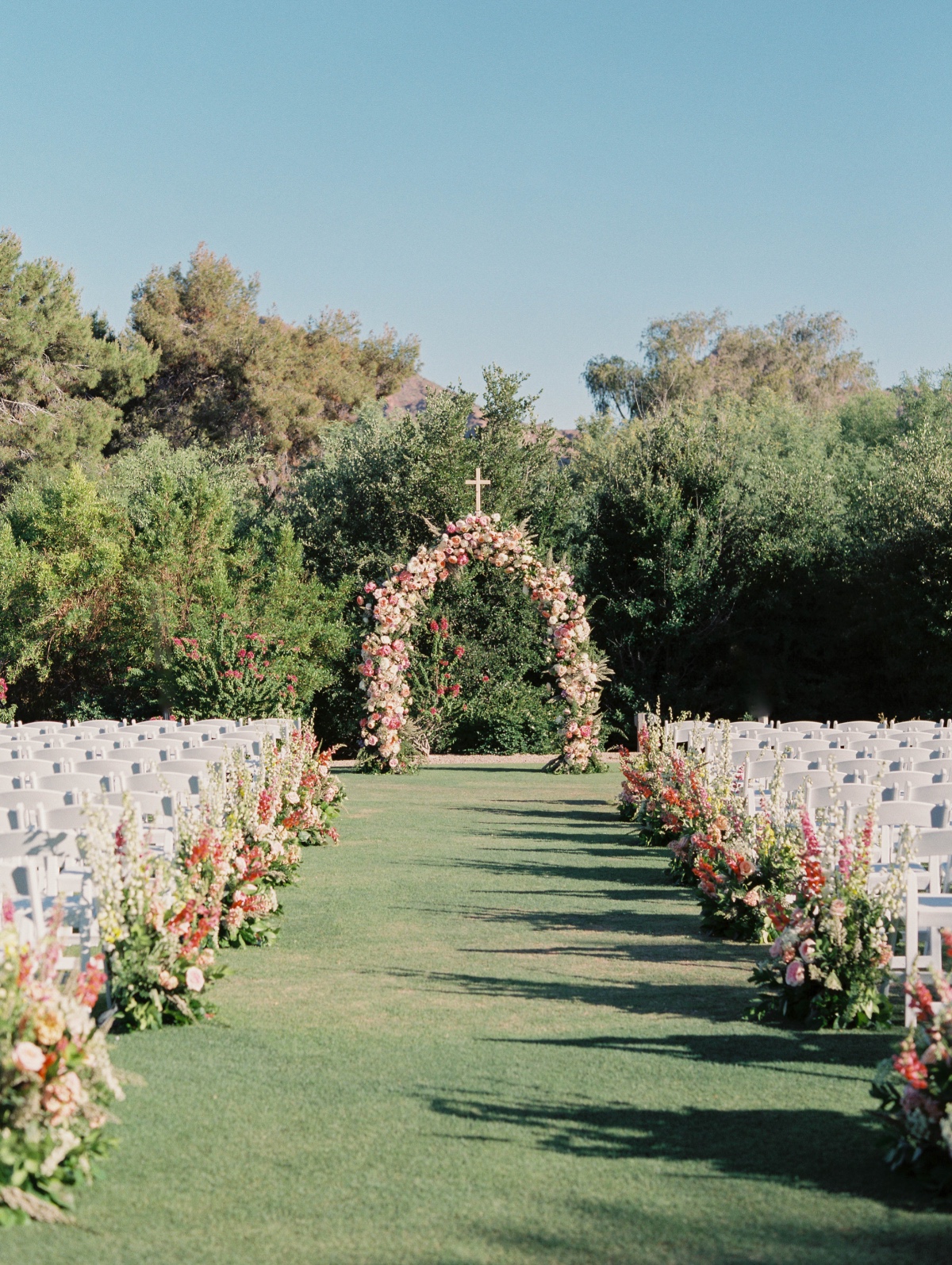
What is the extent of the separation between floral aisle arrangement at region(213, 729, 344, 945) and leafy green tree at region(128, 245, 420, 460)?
22.9m

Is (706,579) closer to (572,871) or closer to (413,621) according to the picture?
(413,621)

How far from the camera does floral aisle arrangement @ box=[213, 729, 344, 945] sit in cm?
683

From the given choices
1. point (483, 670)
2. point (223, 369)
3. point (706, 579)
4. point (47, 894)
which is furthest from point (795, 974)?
point (223, 369)

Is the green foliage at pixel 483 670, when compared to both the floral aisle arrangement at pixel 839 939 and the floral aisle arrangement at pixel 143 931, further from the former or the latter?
the floral aisle arrangement at pixel 839 939

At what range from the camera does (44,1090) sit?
3.43 meters

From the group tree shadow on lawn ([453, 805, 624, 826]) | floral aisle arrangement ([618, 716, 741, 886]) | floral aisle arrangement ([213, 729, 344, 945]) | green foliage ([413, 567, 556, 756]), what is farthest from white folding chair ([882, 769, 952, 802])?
green foliage ([413, 567, 556, 756])

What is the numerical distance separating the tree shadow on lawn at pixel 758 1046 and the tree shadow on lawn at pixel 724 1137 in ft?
1.85

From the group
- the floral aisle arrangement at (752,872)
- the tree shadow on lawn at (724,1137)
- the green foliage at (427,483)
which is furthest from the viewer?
the green foliage at (427,483)

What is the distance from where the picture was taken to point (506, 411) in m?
23.0

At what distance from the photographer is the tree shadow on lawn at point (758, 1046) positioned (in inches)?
187

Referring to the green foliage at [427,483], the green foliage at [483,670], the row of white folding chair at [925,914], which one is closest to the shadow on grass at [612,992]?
the row of white folding chair at [925,914]

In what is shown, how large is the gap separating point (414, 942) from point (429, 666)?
534 inches

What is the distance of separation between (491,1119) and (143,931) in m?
1.80

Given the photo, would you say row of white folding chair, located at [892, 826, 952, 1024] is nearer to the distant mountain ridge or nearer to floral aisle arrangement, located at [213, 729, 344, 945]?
floral aisle arrangement, located at [213, 729, 344, 945]
